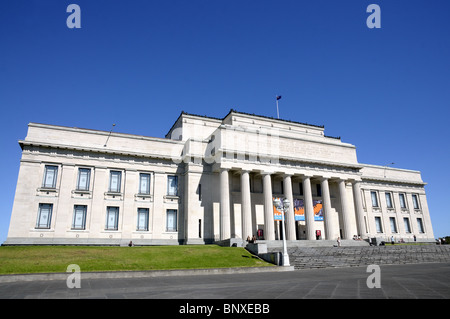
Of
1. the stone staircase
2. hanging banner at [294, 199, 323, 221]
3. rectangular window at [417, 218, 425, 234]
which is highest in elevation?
hanging banner at [294, 199, 323, 221]

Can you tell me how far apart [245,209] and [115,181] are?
56.4 ft

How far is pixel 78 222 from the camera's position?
122ft

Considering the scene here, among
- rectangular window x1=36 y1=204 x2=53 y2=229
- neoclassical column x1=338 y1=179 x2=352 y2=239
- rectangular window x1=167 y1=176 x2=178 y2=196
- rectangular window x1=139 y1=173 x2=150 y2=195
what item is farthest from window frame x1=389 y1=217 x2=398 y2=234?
rectangular window x1=36 y1=204 x2=53 y2=229

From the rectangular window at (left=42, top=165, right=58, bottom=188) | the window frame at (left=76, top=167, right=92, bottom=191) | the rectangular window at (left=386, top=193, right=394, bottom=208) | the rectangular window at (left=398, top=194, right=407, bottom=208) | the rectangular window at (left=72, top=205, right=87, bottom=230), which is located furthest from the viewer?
the rectangular window at (left=398, top=194, right=407, bottom=208)

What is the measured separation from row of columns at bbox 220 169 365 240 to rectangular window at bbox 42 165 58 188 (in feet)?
66.5

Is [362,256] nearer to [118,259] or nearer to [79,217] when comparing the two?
[118,259]

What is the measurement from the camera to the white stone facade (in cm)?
3647

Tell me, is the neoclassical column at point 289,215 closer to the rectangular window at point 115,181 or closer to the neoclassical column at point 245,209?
the neoclassical column at point 245,209

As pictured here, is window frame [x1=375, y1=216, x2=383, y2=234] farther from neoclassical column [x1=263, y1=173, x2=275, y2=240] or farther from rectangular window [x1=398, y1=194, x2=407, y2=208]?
neoclassical column [x1=263, y1=173, x2=275, y2=240]

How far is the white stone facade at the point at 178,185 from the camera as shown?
36469 millimetres
